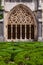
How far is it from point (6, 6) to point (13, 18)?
1.25m

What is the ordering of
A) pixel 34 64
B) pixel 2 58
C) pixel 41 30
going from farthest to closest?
pixel 41 30
pixel 2 58
pixel 34 64

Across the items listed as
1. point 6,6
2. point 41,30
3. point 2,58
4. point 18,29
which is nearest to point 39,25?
point 41,30

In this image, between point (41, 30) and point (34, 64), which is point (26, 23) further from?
point (34, 64)

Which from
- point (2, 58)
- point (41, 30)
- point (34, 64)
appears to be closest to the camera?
point (34, 64)

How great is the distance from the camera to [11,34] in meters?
24.2

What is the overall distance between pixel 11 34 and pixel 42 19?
3.06 meters

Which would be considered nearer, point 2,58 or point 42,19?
point 2,58

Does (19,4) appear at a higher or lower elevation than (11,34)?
higher

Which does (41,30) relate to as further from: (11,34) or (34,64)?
(34,64)

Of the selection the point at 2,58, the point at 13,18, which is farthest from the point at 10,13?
the point at 2,58

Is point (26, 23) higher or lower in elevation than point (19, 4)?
lower

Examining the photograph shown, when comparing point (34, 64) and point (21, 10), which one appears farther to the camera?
point (21, 10)

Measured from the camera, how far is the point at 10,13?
2425 cm

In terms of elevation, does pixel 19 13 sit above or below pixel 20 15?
above
